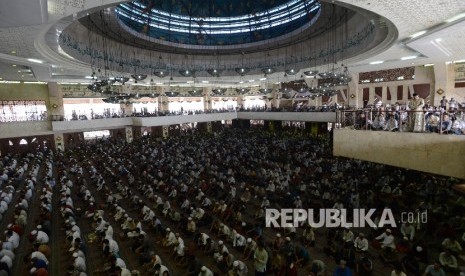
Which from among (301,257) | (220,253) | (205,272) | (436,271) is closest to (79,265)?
(205,272)

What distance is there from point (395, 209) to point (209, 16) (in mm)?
19420

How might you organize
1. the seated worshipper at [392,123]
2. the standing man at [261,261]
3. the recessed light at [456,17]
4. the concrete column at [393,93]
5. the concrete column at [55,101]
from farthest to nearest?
the concrete column at [55,101] → the concrete column at [393,93] → the seated worshipper at [392,123] → the recessed light at [456,17] → the standing man at [261,261]

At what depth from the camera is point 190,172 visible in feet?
44.5

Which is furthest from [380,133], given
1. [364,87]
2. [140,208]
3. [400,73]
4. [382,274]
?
[364,87]

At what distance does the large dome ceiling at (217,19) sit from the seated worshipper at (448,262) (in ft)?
47.8

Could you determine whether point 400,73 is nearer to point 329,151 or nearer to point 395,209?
point 329,151

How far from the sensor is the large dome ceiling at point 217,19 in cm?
1859

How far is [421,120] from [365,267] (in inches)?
158

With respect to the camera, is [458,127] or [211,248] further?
[211,248]

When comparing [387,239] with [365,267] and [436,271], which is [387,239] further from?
Answer: [436,271]

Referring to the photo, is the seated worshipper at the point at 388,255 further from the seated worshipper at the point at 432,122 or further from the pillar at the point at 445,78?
the pillar at the point at 445,78

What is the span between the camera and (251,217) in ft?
31.7

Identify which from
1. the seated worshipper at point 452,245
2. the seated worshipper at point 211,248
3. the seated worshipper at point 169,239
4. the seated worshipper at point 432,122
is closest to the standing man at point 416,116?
the seated worshipper at point 432,122

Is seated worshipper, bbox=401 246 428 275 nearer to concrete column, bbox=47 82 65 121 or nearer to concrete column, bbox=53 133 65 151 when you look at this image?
concrete column, bbox=53 133 65 151
